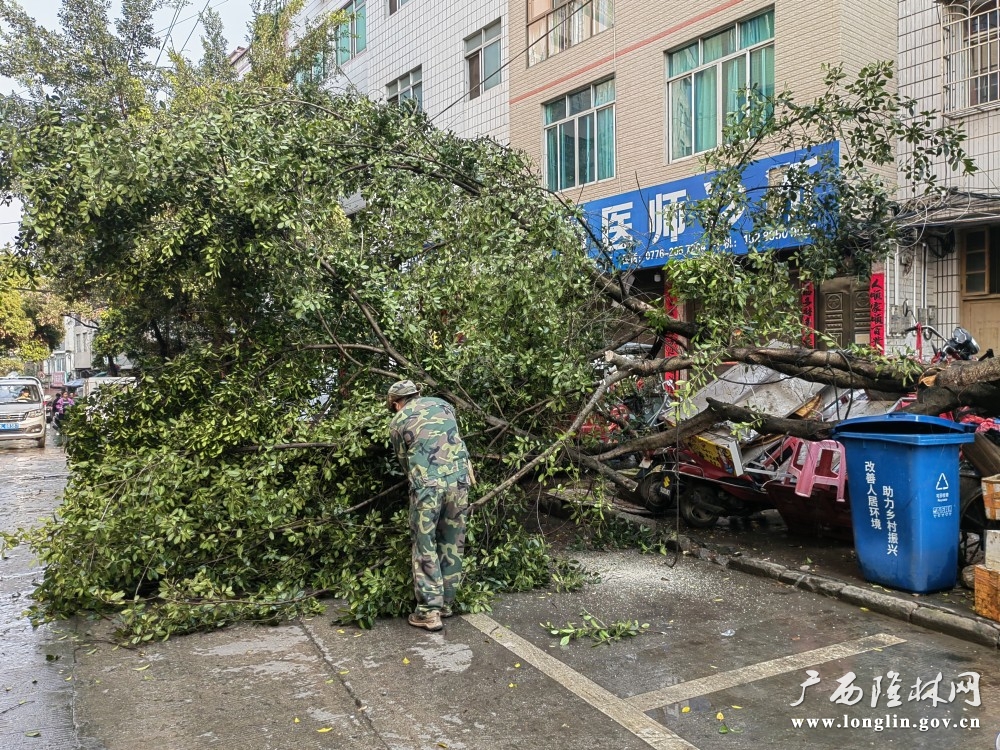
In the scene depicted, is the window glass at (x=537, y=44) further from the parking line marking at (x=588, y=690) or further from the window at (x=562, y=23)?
the parking line marking at (x=588, y=690)

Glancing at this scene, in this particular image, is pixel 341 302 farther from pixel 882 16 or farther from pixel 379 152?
pixel 882 16

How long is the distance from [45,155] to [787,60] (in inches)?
401

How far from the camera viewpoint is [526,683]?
4.59 m

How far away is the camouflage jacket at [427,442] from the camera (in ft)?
18.3

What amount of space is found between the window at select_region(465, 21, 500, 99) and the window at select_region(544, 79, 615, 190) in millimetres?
2236

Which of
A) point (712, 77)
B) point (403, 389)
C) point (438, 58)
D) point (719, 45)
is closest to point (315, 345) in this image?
point (403, 389)

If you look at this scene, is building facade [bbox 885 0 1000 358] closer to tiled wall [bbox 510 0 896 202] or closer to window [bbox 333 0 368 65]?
tiled wall [bbox 510 0 896 202]

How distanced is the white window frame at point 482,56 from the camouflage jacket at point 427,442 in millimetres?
13844

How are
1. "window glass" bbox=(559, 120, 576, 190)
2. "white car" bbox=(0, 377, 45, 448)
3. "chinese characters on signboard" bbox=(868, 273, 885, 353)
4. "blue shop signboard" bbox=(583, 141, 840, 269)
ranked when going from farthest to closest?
"white car" bbox=(0, 377, 45, 448), "window glass" bbox=(559, 120, 576, 190), "blue shop signboard" bbox=(583, 141, 840, 269), "chinese characters on signboard" bbox=(868, 273, 885, 353)

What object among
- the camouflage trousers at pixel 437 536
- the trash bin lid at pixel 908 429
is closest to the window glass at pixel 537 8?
the trash bin lid at pixel 908 429

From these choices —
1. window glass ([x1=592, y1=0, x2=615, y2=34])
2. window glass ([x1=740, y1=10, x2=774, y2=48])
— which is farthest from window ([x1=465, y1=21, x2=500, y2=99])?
window glass ([x1=740, y1=10, x2=774, y2=48])

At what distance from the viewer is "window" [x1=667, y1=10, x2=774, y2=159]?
41.8 feet

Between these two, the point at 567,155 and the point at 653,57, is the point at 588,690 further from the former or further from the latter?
the point at 567,155

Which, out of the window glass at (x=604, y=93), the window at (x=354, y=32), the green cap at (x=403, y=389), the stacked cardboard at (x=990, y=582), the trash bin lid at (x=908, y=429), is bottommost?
the stacked cardboard at (x=990, y=582)
